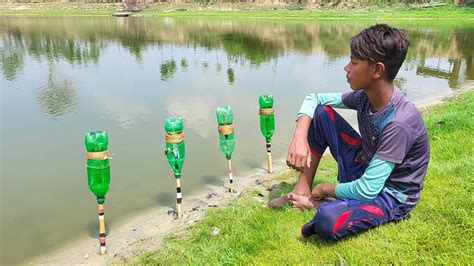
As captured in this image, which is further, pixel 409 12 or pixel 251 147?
pixel 409 12

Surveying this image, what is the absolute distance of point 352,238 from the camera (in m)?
3.57

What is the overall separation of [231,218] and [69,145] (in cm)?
478

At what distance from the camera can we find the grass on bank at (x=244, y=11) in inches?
1793

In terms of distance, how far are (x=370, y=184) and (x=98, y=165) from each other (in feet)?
9.12

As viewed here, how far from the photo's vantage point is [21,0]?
73.9m

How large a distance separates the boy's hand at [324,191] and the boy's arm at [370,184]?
150 millimetres

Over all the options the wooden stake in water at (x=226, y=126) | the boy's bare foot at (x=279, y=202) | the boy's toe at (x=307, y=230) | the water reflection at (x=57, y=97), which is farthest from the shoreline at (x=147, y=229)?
the water reflection at (x=57, y=97)

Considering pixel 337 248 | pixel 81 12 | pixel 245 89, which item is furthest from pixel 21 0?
pixel 337 248

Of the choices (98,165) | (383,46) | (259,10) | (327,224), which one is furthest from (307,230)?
(259,10)

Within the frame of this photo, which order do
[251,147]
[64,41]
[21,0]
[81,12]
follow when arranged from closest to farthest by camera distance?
[251,147], [64,41], [81,12], [21,0]

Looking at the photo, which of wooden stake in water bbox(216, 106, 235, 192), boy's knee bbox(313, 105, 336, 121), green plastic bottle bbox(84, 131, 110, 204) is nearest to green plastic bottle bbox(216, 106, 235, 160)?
wooden stake in water bbox(216, 106, 235, 192)

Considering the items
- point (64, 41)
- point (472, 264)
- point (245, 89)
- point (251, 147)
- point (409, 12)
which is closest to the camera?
point (472, 264)

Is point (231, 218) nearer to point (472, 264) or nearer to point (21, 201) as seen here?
point (472, 264)

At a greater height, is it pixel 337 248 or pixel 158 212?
pixel 337 248
